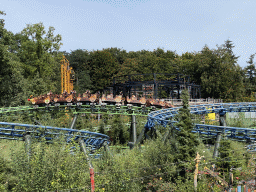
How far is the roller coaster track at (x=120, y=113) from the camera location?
10.9m

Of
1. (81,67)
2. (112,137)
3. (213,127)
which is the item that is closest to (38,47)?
(112,137)

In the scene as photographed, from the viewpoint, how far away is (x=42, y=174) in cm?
682

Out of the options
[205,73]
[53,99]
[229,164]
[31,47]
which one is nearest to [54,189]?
[229,164]

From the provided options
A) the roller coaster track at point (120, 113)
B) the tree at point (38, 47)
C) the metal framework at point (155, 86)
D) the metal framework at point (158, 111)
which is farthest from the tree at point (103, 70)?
the metal framework at point (158, 111)

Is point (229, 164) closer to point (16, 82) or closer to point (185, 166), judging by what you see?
point (185, 166)

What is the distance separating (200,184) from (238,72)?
1120 inches

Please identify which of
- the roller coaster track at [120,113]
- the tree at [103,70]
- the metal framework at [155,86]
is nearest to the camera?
the roller coaster track at [120,113]

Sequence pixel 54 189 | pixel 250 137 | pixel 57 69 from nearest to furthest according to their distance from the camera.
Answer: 1. pixel 54 189
2. pixel 250 137
3. pixel 57 69

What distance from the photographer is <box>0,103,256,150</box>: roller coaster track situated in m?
10.9

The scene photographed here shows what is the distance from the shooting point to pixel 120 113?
1934 cm

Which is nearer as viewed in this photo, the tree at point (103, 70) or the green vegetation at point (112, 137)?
the green vegetation at point (112, 137)

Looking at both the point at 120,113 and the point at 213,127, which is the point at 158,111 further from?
the point at 213,127

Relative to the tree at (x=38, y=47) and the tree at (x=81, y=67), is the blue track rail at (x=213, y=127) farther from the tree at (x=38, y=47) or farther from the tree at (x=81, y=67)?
the tree at (x=81, y=67)

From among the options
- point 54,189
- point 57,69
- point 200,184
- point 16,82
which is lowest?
point 200,184
